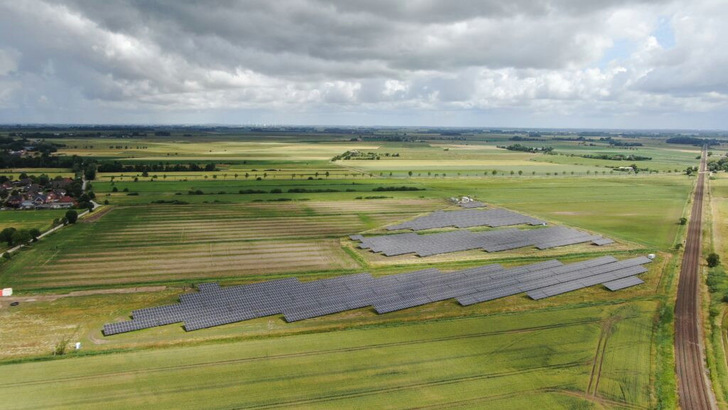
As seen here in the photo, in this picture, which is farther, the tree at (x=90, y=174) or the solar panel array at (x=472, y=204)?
the tree at (x=90, y=174)

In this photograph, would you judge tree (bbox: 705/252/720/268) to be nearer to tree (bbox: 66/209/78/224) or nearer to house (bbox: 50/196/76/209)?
tree (bbox: 66/209/78/224)

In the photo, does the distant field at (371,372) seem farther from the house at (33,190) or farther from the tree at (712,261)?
the house at (33,190)

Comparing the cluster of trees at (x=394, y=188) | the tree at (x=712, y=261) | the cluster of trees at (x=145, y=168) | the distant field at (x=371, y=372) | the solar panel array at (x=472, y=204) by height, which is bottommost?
the distant field at (x=371, y=372)

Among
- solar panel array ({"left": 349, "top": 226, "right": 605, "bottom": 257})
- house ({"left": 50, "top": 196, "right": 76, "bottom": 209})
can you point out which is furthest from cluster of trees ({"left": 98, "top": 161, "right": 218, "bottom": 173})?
solar panel array ({"left": 349, "top": 226, "right": 605, "bottom": 257})

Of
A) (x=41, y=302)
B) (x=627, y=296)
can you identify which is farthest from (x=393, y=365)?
(x=41, y=302)

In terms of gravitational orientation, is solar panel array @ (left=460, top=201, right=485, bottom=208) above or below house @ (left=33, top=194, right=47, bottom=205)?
above

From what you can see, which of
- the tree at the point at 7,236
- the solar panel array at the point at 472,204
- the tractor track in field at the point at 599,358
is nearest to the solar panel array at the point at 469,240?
the solar panel array at the point at 472,204
